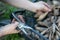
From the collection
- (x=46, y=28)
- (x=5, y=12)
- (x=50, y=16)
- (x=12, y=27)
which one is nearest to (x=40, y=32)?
(x=46, y=28)

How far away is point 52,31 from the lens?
159cm

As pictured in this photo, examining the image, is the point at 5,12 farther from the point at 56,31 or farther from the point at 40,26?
the point at 56,31

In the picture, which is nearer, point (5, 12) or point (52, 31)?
point (52, 31)

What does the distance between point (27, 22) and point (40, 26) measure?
0.41 feet

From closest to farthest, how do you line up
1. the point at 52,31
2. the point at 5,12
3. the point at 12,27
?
the point at 12,27, the point at 52,31, the point at 5,12

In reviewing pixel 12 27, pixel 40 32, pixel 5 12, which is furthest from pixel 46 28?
pixel 5 12

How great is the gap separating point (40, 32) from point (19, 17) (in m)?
0.24

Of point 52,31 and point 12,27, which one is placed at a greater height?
point 12,27

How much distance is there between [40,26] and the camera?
169 cm

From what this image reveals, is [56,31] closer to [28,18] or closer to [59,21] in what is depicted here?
[59,21]

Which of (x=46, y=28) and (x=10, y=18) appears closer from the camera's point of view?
(x=46, y=28)

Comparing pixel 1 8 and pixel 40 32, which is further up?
pixel 1 8

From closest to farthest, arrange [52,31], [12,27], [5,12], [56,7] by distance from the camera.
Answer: [12,27], [52,31], [56,7], [5,12]

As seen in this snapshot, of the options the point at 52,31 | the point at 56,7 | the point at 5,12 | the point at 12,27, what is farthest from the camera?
the point at 5,12
